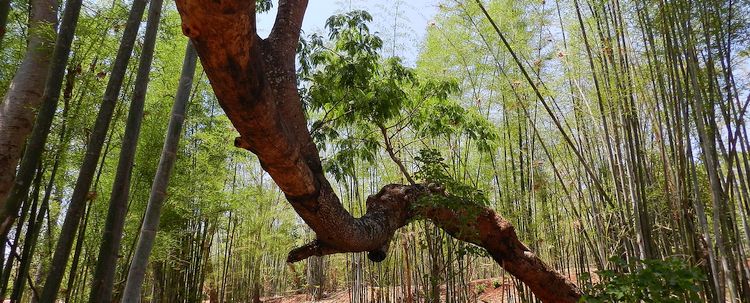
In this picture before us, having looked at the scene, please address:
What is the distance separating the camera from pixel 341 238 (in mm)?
2531

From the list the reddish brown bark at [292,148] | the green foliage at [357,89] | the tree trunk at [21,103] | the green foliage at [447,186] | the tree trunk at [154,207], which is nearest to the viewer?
the reddish brown bark at [292,148]

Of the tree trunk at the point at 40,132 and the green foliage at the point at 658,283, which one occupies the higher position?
the tree trunk at the point at 40,132

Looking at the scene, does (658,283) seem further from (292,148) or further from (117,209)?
(117,209)

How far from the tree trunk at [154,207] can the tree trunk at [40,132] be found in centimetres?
47

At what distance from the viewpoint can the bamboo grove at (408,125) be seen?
2.08m

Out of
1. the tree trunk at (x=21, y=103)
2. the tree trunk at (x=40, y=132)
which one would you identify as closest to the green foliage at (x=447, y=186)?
the tree trunk at (x=40, y=132)

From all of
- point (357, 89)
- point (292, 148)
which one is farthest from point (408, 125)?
point (292, 148)

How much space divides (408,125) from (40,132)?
273cm

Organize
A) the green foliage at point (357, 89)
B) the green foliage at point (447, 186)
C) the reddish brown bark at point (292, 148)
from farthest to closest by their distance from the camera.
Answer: the green foliage at point (447, 186) < the green foliage at point (357, 89) < the reddish brown bark at point (292, 148)

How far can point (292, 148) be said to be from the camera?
1.85 metres

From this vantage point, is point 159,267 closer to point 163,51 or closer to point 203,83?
point 203,83

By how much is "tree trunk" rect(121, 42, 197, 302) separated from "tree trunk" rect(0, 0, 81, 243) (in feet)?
1.55

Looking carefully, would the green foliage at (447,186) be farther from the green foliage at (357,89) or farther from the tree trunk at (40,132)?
the tree trunk at (40,132)

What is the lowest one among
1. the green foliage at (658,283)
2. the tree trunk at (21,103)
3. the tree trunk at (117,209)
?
the green foliage at (658,283)
